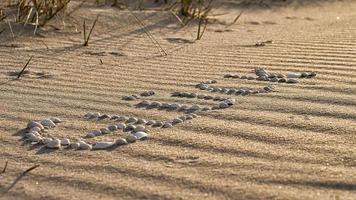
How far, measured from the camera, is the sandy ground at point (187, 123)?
2023mm

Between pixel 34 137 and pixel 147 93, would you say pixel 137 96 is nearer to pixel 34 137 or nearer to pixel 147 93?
pixel 147 93

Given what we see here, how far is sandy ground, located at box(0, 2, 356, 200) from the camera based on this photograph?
202 centimetres

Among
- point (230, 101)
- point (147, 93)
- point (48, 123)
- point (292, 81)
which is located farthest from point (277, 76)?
point (48, 123)

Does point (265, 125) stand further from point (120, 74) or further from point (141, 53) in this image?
point (141, 53)

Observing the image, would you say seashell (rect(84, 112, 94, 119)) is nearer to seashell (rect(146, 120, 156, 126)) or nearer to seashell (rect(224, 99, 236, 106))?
seashell (rect(146, 120, 156, 126))

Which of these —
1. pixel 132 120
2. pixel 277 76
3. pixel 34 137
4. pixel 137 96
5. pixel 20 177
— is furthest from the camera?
pixel 277 76

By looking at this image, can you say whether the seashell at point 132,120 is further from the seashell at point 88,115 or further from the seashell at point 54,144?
the seashell at point 54,144

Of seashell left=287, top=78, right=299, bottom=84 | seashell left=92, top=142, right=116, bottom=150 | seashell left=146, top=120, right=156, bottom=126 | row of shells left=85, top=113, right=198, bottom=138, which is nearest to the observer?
seashell left=92, top=142, right=116, bottom=150

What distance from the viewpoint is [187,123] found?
8.71ft

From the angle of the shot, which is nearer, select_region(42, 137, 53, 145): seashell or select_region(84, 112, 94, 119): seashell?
select_region(42, 137, 53, 145): seashell

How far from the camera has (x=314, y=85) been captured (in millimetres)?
3236

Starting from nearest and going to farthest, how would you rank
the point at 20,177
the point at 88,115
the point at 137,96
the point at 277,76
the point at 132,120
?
the point at 20,177 < the point at 132,120 < the point at 88,115 < the point at 137,96 < the point at 277,76

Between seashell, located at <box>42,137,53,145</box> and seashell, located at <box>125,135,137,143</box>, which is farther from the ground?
seashell, located at <box>125,135,137,143</box>

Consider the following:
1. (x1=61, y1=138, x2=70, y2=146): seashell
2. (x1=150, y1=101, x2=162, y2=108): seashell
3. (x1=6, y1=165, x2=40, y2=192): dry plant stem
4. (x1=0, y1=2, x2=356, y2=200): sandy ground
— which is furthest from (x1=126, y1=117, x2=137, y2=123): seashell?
(x1=6, y1=165, x2=40, y2=192): dry plant stem
